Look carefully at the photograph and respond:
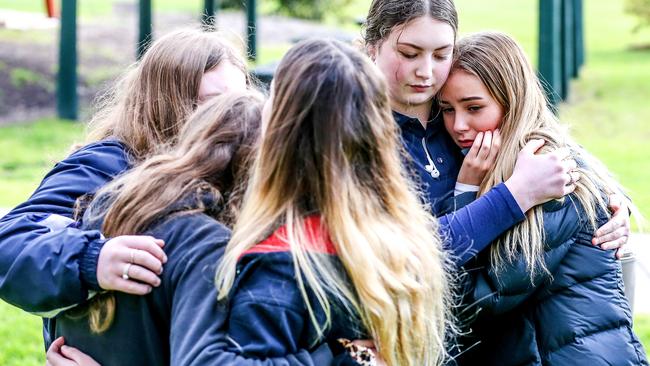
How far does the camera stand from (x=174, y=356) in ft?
7.08

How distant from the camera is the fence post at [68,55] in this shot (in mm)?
12359

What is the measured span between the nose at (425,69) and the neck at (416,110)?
0.42 feet

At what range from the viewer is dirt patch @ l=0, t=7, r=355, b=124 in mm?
14281

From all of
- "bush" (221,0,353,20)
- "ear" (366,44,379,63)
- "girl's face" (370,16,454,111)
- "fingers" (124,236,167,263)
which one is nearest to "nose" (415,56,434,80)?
"girl's face" (370,16,454,111)

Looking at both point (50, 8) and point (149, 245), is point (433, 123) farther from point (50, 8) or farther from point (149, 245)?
point (50, 8)

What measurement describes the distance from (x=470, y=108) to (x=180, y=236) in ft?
4.13

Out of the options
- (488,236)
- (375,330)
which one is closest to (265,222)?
(375,330)

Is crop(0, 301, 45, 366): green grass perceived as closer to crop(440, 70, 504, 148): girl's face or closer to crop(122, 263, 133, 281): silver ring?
crop(440, 70, 504, 148): girl's face

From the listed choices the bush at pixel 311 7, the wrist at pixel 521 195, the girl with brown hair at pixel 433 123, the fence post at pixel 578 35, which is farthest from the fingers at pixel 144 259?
the bush at pixel 311 7

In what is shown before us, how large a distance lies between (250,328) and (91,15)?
23.1 metres

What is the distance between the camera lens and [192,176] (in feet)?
7.77

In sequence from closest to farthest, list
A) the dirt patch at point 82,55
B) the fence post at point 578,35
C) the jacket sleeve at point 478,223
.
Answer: the jacket sleeve at point 478,223, the dirt patch at point 82,55, the fence post at point 578,35

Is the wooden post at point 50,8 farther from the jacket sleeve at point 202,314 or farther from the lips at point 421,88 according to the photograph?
the jacket sleeve at point 202,314

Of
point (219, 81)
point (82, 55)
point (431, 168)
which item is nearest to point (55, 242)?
point (219, 81)
